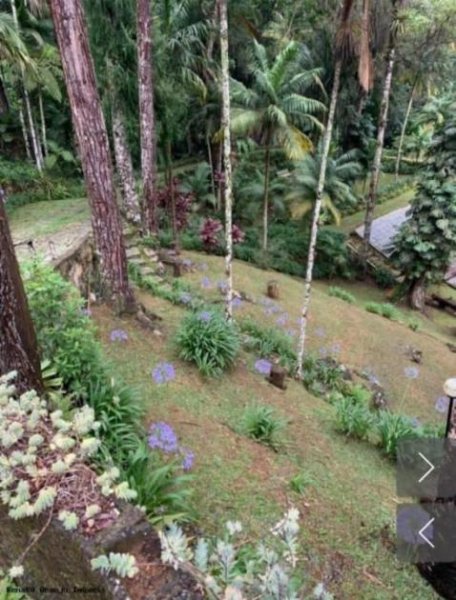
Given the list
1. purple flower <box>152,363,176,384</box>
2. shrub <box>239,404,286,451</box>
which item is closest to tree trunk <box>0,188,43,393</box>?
purple flower <box>152,363,176,384</box>

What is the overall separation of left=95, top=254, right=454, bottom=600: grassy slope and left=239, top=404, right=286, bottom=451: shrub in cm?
12

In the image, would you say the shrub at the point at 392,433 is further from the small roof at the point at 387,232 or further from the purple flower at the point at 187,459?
the small roof at the point at 387,232

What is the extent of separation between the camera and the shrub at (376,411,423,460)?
5.48m

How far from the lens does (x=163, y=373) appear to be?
566cm

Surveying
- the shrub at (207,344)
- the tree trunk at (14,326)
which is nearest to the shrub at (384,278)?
the shrub at (207,344)

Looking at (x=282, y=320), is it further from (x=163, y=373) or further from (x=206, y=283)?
(x=163, y=373)

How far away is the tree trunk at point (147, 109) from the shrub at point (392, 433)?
7.01 m

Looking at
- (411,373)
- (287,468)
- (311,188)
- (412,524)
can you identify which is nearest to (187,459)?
(287,468)

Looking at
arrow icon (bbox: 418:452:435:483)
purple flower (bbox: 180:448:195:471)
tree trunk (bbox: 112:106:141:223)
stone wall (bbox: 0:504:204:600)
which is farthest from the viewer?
tree trunk (bbox: 112:106:141:223)

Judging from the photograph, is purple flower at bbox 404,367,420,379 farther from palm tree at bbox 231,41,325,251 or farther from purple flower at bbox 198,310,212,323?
palm tree at bbox 231,41,325,251

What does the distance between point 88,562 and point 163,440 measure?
1996 millimetres

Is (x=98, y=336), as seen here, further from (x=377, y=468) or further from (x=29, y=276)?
(x=377, y=468)

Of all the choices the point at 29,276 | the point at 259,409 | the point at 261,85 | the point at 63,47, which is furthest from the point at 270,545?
the point at 261,85

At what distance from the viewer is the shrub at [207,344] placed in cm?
623
